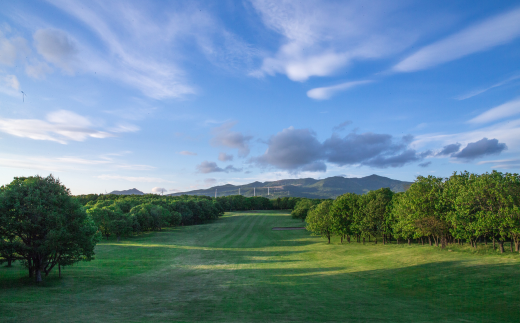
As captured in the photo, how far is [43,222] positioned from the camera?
26.3 meters

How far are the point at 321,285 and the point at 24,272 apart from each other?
1337 inches

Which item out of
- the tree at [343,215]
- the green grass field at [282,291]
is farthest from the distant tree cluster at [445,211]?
the green grass field at [282,291]

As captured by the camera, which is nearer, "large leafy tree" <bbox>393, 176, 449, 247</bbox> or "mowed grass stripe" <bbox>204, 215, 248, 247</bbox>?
"large leafy tree" <bbox>393, 176, 449, 247</bbox>

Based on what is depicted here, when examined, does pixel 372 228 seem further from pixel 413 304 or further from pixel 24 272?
pixel 24 272

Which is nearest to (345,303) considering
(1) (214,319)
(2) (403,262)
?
(1) (214,319)

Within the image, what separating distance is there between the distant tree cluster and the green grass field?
3898 millimetres

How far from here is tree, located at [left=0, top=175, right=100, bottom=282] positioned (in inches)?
998

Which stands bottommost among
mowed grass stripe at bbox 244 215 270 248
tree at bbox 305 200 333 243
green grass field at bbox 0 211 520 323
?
mowed grass stripe at bbox 244 215 270 248

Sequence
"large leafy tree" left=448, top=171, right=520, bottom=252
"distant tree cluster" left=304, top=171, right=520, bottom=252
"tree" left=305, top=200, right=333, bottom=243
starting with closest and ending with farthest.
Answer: "large leafy tree" left=448, top=171, right=520, bottom=252 < "distant tree cluster" left=304, top=171, right=520, bottom=252 < "tree" left=305, top=200, right=333, bottom=243

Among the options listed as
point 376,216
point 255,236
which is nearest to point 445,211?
point 376,216

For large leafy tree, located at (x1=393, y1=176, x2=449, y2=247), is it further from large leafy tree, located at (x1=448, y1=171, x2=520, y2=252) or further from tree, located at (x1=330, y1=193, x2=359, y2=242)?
tree, located at (x1=330, y1=193, x2=359, y2=242)

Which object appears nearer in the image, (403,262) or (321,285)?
(321,285)

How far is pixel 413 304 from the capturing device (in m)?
22.4

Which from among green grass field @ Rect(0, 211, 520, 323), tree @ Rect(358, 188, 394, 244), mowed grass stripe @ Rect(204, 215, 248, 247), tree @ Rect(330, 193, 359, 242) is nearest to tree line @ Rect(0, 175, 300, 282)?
green grass field @ Rect(0, 211, 520, 323)
